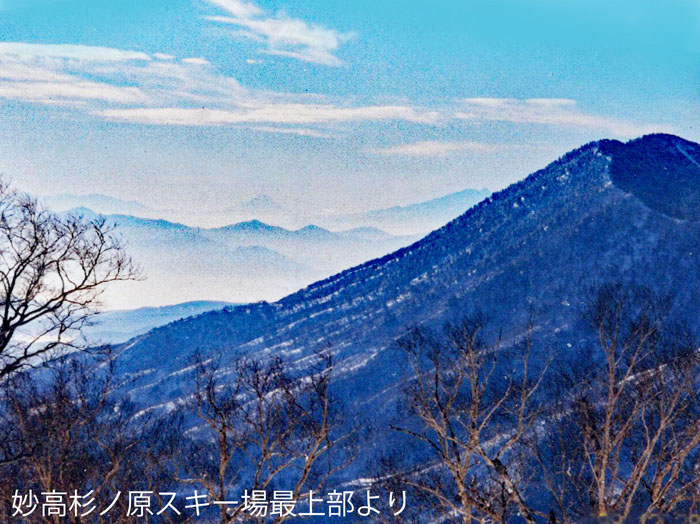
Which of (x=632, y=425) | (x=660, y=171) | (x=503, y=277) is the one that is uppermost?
(x=660, y=171)

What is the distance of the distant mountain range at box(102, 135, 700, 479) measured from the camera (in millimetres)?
118375

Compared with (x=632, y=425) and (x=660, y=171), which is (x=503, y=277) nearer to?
(x=660, y=171)

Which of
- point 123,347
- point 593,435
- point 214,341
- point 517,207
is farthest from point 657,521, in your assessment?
point 123,347

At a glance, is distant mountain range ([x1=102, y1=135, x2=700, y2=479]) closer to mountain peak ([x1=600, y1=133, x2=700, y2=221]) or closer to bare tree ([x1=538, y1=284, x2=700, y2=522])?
mountain peak ([x1=600, y1=133, x2=700, y2=221])

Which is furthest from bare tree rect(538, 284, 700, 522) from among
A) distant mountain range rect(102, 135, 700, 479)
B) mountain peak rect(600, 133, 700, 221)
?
mountain peak rect(600, 133, 700, 221)

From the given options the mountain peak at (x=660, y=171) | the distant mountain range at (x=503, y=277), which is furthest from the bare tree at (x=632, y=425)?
the mountain peak at (x=660, y=171)

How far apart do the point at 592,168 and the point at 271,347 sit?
2964 inches

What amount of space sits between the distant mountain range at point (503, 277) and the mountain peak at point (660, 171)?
1.18 ft

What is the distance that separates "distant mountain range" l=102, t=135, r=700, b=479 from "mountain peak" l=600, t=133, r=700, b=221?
14.2 inches

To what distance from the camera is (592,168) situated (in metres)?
149

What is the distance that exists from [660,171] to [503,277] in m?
47.4

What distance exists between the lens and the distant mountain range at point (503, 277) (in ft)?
388

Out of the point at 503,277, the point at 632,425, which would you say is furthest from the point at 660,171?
the point at 632,425

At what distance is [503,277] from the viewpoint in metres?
133
